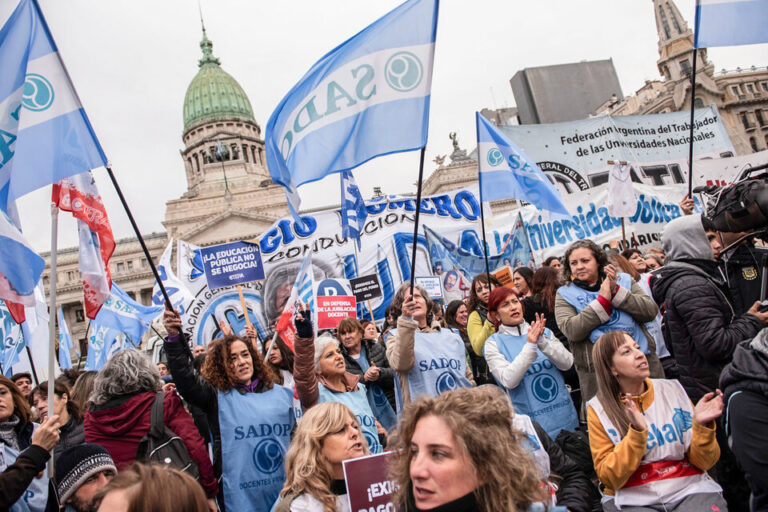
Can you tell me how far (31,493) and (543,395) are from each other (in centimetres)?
335

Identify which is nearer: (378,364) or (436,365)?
(436,365)

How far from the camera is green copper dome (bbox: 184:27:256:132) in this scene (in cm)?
7650

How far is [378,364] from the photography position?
5.58 m

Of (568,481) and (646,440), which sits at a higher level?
(646,440)

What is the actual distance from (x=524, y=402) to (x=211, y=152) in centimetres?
7524

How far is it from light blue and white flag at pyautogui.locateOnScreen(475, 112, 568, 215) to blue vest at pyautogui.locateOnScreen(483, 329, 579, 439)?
9.47 ft

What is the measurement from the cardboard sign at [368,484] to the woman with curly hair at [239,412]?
154 centimetres

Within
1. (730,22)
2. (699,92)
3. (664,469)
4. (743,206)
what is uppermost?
(699,92)

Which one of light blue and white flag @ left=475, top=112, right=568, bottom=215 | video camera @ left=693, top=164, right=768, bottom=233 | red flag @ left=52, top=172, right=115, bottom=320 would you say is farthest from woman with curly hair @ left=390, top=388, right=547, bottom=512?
light blue and white flag @ left=475, top=112, right=568, bottom=215

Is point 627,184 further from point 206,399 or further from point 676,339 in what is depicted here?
point 206,399

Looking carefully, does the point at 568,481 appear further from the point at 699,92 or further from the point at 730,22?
the point at 699,92

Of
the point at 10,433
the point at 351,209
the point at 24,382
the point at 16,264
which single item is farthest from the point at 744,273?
the point at 24,382

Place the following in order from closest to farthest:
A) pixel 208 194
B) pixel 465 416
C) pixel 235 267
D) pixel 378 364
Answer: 1. pixel 465 416
2. pixel 378 364
3. pixel 235 267
4. pixel 208 194

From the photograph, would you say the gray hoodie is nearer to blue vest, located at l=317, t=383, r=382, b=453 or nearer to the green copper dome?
blue vest, located at l=317, t=383, r=382, b=453
